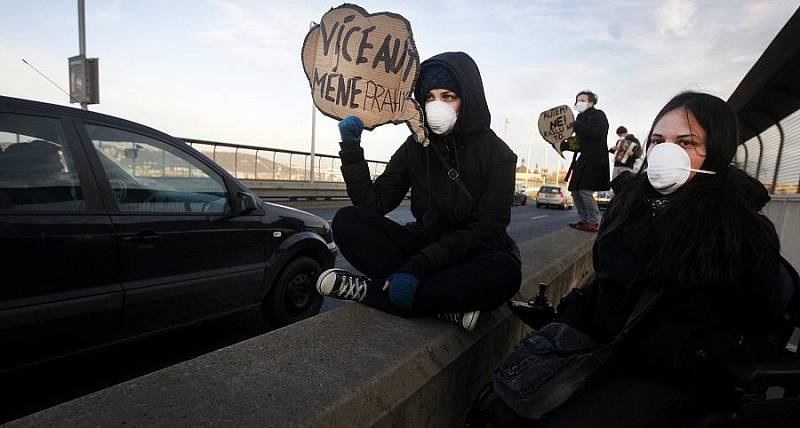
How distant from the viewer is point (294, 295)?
3.23m

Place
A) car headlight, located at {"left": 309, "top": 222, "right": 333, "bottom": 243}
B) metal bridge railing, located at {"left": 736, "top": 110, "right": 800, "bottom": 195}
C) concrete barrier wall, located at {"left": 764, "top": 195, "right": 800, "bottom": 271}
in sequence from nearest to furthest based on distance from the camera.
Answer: car headlight, located at {"left": 309, "top": 222, "right": 333, "bottom": 243}, concrete barrier wall, located at {"left": 764, "top": 195, "right": 800, "bottom": 271}, metal bridge railing, located at {"left": 736, "top": 110, "right": 800, "bottom": 195}

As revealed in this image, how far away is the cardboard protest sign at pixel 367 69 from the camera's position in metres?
2.20

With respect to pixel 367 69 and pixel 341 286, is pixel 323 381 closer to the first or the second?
pixel 341 286

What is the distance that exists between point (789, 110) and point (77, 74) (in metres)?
16.2

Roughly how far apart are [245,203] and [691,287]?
2578 mm

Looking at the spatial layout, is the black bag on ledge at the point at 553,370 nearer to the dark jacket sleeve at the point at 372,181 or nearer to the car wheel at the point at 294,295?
the dark jacket sleeve at the point at 372,181

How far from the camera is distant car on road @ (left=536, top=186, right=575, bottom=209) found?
941 inches

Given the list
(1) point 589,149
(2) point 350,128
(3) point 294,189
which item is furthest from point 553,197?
(2) point 350,128

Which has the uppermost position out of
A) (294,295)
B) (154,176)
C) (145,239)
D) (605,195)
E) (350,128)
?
(350,128)

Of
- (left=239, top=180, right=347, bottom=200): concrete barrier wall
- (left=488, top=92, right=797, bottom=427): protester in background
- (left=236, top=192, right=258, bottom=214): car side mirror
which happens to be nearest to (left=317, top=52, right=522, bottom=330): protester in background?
(left=488, top=92, right=797, bottom=427): protester in background

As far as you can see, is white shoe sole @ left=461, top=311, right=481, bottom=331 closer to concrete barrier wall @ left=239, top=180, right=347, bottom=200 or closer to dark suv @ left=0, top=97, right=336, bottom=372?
dark suv @ left=0, top=97, right=336, bottom=372

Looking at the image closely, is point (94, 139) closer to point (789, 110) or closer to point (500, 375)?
point (500, 375)

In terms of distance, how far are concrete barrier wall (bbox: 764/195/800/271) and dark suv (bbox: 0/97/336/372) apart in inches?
278

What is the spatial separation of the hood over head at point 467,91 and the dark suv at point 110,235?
5.22ft
